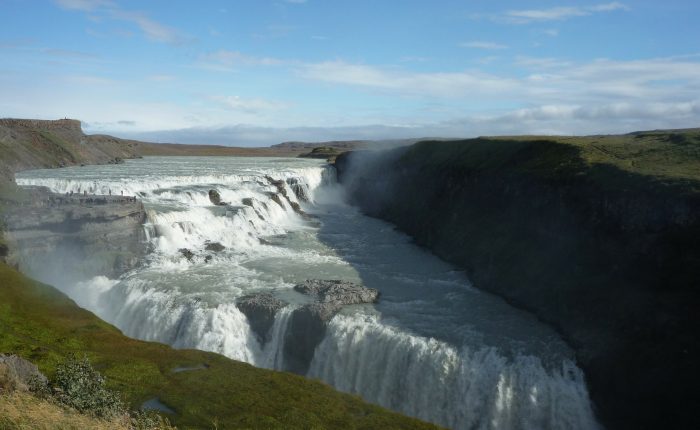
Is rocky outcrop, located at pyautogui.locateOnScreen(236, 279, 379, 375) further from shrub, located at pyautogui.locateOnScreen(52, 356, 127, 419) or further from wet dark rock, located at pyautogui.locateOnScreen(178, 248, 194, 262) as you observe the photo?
shrub, located at pyautogui.locateOnScreen(52, 356, 127, 419)

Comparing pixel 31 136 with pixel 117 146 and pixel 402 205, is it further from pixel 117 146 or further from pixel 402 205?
pixel 402 205

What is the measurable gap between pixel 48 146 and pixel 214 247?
53058mm

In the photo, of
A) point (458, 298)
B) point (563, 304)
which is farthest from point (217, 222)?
point (563, 304)

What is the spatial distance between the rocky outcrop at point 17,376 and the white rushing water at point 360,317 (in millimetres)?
14969

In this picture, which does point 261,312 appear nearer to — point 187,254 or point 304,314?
point 304,314

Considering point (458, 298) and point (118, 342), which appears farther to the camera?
point (458, 298)

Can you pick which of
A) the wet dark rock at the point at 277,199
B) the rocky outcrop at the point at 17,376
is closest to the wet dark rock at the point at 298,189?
the wet dark rock at the point at 277,199

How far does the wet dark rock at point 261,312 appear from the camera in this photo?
107 feet

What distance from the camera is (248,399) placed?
67.6 ft

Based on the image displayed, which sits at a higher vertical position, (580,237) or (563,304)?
(580,237)

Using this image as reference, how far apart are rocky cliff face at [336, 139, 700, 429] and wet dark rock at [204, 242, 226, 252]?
19531mm

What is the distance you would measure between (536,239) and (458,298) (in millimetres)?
7705

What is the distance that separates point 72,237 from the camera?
41719mm

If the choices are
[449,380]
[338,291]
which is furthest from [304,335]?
[449,380]
